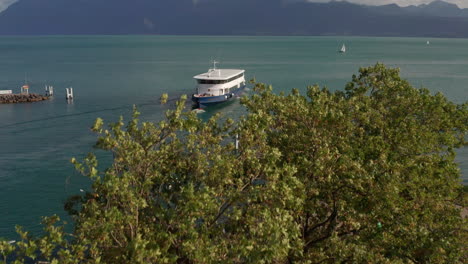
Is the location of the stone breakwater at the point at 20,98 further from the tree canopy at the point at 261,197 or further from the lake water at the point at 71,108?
the tree canopy at the point at 261,197

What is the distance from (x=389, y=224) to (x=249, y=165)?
20.8 ft

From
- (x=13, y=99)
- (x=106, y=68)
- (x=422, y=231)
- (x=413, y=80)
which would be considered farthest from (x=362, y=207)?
(x=106, y=68)

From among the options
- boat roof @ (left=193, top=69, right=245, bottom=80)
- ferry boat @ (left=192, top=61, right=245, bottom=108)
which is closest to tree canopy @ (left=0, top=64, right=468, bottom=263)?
ferry boat @ (left=192, top=61, right=245, bottom=108)

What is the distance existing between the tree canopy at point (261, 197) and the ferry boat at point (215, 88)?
2359 inches

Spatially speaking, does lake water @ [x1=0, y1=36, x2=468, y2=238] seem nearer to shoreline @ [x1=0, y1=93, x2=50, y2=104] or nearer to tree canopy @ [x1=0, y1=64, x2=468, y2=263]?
shoreline @ [x1=0, y1=93, x2=50, y2=104]

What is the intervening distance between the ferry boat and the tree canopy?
197ft

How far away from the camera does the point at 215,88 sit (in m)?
87.3

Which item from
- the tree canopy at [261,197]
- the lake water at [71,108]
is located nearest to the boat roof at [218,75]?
the lake water at [71,108]

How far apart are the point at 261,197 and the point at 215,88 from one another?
72792 millimetres

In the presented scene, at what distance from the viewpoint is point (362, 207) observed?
18.6m

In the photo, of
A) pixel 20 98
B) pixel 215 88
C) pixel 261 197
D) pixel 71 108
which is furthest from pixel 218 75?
pixel 261 197

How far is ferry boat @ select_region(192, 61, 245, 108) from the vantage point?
84.0 m

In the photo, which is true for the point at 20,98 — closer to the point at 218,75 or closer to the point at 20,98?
the point at 20,98

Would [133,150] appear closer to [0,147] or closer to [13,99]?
[0,147]
